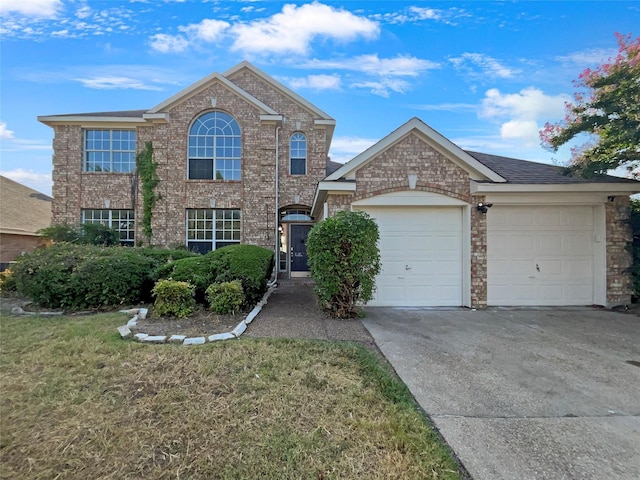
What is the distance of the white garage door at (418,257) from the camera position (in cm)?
801

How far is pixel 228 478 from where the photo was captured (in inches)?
88.4

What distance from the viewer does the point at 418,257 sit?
317 inches

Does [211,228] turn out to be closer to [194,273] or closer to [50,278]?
[194,273]

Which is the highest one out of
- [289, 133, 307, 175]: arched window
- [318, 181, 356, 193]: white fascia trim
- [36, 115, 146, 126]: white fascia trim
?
[36, 115, 146, 126]: white fascia trim

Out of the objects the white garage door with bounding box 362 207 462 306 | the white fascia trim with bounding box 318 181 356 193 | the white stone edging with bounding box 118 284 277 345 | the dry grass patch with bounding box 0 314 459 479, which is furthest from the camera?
the white garage door with bounding box 362 207 462 306

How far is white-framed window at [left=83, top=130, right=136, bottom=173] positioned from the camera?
1430 cm

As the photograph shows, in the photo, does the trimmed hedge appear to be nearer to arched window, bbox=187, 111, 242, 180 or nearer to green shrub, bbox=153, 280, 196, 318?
green shrub, bbox=153, 280, 196, 318

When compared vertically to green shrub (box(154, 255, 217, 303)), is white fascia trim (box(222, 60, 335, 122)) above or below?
above

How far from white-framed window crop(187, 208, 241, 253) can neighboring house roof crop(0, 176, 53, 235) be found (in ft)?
36.5

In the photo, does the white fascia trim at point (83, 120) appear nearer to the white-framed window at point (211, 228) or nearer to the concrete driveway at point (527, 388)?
the white-framed window at point (211, 228)

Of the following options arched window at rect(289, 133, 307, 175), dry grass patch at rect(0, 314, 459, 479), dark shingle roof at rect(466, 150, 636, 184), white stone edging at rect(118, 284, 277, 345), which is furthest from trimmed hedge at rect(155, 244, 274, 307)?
arched window at rect(289, 133, 307, 175)

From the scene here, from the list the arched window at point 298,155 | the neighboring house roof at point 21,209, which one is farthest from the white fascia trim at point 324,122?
the neighboring house roof at point 21,209

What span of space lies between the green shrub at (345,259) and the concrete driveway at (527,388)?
26.0 inches

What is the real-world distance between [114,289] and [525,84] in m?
13.8
